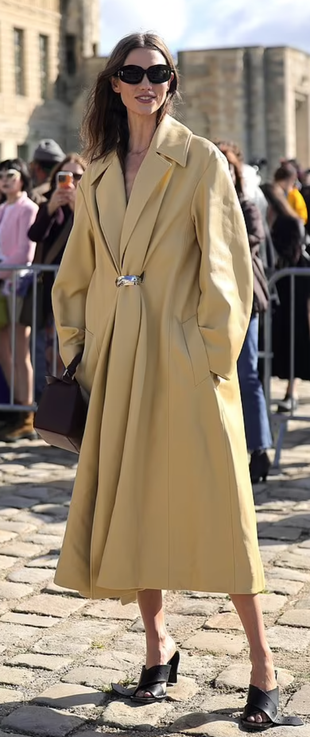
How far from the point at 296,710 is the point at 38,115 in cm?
4970

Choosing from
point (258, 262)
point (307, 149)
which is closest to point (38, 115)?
point (307, 149)

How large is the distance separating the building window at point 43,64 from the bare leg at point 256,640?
5171 centimetres

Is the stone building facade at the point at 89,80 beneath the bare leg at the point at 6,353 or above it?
above

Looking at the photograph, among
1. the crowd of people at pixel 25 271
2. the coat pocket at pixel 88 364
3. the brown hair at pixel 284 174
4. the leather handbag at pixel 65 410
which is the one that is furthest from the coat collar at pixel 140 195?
the brown hair at pixel 284 174

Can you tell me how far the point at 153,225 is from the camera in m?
3.54

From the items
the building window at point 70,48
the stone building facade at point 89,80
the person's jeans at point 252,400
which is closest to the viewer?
the person's jeans at point 252,400

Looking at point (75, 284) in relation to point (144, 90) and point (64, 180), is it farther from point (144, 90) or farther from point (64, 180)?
point (64, 180)

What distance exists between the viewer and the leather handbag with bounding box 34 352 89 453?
3.68 metres

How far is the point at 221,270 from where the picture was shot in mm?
3512

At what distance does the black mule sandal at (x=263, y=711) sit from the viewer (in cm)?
354

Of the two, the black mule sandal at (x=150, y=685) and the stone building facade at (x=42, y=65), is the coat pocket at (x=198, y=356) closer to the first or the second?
the black mule sandal at (x=150, y=685)

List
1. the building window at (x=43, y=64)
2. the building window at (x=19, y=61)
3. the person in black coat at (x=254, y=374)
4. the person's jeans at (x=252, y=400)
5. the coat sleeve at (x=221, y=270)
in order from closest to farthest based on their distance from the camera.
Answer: the coat sleeve at (x=221, y=270), the person in black coat at (x=254, y=374), the person's jeans at (x=252, y=400), the building window at (x=19, y=61), the building window at (x=43, y=64)

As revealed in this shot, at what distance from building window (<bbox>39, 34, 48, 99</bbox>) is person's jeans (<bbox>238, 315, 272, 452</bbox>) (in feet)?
158

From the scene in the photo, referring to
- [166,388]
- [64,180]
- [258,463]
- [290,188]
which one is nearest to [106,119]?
[166,388]
